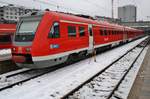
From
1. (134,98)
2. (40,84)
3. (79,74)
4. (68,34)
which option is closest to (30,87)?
(40,84)

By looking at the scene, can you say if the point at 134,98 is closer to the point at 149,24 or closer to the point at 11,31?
the point at 11,31

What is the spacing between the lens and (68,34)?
12.5 meters

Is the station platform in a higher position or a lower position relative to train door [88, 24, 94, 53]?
lower

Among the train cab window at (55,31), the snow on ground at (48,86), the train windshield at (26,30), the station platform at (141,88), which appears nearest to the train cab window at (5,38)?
the train windshield at (26,30)

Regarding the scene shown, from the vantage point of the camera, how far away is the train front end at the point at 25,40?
407 inches

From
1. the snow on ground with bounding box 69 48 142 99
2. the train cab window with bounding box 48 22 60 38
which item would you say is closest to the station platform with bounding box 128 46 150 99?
the snow on ground with bounding box 69 48 142 99

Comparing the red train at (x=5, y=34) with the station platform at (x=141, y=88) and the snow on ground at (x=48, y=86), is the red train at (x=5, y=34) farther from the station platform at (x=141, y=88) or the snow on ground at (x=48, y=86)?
the station platform at (x=141, y=88)

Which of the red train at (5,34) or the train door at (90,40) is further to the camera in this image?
the red train at (5,34)

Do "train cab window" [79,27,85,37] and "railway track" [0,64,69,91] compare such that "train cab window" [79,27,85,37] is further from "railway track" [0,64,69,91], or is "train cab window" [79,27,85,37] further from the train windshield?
the train windshield

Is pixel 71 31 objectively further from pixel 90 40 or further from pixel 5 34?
pixel 5 34

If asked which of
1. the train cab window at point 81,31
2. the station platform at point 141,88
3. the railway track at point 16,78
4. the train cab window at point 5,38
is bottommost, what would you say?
the railway track at point 16,78

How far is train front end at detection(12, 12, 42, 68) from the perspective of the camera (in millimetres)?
10336

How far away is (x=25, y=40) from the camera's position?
34.9ft

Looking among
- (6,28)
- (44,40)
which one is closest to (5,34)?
(6,28)
